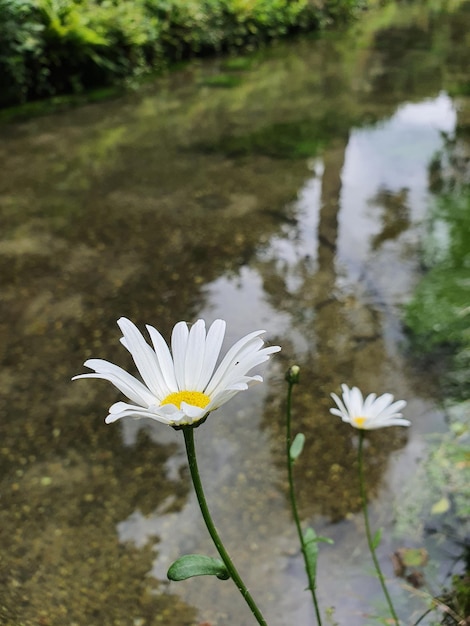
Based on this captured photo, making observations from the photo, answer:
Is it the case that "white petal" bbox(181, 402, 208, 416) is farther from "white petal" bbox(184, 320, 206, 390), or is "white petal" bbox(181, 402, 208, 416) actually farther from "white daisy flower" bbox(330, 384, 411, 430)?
"white daisy flower" bbox(330, 384, 411, 430)

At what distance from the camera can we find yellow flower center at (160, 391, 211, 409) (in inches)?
28.0

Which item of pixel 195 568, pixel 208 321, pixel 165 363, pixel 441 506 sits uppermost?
pixel 208 321

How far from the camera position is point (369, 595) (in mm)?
1691

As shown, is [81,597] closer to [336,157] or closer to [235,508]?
[235,508]

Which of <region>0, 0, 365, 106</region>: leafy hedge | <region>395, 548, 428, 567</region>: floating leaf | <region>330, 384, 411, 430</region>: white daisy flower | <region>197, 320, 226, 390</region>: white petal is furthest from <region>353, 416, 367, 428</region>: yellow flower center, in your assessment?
<region>0, 0, 365, 106</region>: leafy hedge

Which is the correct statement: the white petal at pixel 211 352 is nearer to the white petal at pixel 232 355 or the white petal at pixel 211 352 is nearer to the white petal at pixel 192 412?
the white petal at pixel 232 355

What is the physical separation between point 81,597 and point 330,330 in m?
1.68

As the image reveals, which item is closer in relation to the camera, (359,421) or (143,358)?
(143,358)

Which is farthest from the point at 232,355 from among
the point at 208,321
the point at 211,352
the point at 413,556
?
the point at 208,321

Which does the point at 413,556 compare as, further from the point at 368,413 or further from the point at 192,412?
the point at 192,412

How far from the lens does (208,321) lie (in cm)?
285

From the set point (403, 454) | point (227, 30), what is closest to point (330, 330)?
point (403, 454)

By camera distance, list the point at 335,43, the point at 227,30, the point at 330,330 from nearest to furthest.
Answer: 1. the point at 330,330
2. the point at 227,30
3. the point at 335,43

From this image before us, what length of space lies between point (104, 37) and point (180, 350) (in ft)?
23.7
